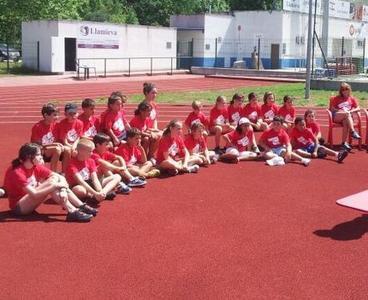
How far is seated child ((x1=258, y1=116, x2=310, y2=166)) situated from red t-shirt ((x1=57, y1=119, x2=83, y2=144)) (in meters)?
3.11

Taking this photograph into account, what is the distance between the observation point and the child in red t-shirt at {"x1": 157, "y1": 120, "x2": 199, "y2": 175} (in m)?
8.52

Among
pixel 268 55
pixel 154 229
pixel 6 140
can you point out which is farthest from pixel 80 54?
pixel 154 229

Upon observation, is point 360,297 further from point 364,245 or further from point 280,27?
point 280,27

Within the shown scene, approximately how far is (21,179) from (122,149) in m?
2.20

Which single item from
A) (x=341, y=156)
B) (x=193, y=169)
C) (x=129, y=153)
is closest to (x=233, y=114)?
(x=341, y=156)

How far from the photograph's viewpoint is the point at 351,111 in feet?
37.0

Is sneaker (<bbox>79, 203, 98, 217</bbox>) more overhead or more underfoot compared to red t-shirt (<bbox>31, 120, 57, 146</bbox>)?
more underfoot

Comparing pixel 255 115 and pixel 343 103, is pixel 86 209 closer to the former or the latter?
pixel 255 115

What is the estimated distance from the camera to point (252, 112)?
478 inches

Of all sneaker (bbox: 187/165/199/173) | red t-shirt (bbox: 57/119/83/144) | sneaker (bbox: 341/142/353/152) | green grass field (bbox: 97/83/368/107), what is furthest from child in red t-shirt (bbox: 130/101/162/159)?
green grass field (bbox: 97/83/368/107)

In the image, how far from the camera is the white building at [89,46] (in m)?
34.0

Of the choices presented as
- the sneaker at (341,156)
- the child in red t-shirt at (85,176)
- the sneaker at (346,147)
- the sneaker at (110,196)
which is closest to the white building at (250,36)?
the sneaker at (346,147)

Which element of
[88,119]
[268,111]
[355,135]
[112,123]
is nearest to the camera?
[88,119]

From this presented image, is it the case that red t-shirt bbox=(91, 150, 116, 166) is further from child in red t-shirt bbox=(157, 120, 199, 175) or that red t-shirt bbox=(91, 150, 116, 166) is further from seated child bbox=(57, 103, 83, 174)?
child in red t-shirt bbox=(157, 120, 199, 175)
